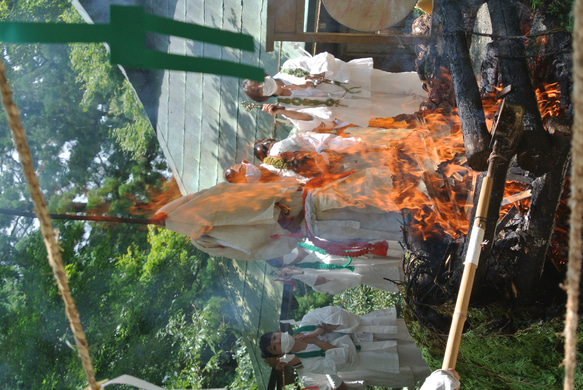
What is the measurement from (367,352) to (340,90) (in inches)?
131

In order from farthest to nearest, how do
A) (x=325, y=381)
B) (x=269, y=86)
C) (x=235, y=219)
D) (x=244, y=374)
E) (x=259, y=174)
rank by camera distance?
1. (x=244, y=374)
2. (x=325, y=381)
3. (x=259, y=174)
4. (x=269, y=86)
5. (x=235, y=219)

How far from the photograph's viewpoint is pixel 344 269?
555 centimetres

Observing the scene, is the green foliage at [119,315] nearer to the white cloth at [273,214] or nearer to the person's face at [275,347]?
the person's face at [275,347]

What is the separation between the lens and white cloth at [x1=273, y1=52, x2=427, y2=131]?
197 inches

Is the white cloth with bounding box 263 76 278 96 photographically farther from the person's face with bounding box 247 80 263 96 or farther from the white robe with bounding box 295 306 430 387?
the white robe with bounding box 295 306 430 387

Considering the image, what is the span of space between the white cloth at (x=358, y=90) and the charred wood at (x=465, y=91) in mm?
1706

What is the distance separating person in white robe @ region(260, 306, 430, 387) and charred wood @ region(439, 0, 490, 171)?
347cm

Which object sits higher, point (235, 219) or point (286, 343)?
point (235, 219)

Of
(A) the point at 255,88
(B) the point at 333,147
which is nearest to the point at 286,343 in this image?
(B) the point at 333,147

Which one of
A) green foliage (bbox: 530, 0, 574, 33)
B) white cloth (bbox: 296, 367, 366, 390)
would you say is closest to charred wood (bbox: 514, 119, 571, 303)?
green foliage (bbox: 530, 0, 574, 33)

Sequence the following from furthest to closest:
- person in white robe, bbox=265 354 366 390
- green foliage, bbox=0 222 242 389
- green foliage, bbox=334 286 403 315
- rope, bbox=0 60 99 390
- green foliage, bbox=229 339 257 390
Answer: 1. green foliage, bbox=229 339 257 390
2. green foliage, bbox=334 286 403 315
3. green foliage, bbox=0 222 242 389
4. person in white robe, bbox=265 354 366 390
5. rope, bbox=0 60 99 390

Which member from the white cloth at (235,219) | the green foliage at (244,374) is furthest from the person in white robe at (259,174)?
the green foliage at (244,374)

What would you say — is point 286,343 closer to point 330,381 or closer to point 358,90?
point 330,381

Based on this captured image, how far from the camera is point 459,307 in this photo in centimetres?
238
